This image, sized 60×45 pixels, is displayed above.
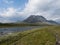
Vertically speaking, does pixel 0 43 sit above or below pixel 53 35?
below

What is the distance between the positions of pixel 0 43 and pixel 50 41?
16560 millimetres

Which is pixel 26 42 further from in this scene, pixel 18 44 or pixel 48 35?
pixel 48 35

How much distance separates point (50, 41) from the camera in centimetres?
3478

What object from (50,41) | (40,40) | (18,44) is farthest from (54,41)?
(18,44)

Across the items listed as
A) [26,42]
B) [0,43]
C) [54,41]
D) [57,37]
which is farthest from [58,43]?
[0,43]

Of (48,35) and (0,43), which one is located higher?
(48,35)

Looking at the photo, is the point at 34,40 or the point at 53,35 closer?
the point at 34,40

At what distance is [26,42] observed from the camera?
114 feet

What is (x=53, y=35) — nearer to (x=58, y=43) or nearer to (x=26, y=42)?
(x=58, y=43)

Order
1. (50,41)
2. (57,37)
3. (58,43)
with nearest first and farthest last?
(58,43) → (50,41) → (57,37)

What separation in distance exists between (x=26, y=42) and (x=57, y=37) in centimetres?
1004

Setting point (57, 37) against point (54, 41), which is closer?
point (54, 41)

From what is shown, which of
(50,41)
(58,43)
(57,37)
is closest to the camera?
(58,43)

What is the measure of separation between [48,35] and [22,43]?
9809 millimetres
